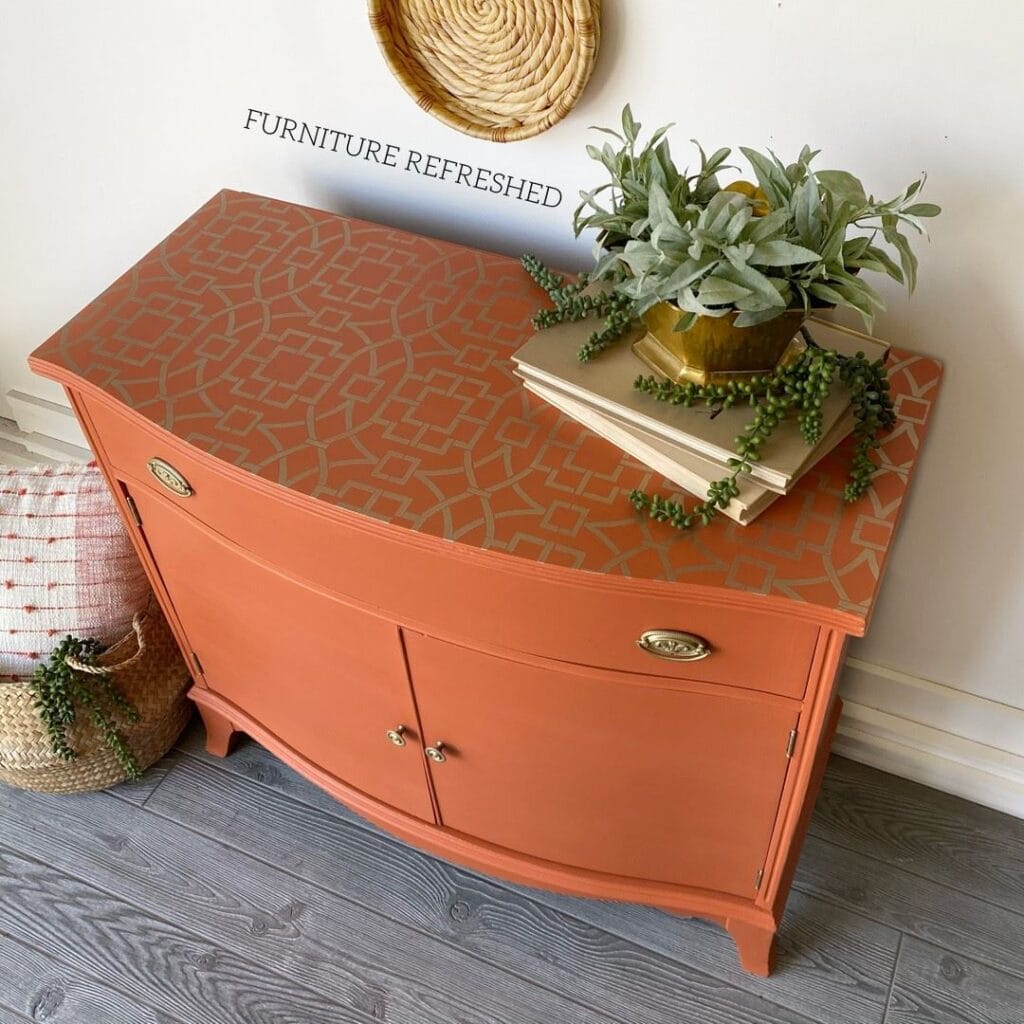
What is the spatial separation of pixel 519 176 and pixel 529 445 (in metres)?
0.36

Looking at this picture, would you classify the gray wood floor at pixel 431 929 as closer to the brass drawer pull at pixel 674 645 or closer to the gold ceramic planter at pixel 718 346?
the brass drawer pull at pixel 674 645

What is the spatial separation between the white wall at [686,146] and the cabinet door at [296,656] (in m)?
0.46

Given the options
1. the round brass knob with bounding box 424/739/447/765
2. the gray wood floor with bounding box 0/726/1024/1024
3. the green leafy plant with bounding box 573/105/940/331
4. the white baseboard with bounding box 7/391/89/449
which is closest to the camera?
the green leafy plant with bounding box 573/105/940/331

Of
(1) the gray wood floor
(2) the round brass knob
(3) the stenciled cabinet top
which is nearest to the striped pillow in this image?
(1) the gray wood floor

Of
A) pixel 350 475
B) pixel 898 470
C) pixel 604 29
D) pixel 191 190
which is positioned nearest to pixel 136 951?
pixel 350 475

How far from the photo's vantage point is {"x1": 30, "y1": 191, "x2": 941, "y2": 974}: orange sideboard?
843 millimetres

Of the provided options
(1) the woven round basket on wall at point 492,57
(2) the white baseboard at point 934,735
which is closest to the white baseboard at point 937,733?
(2) the white baseboard at point 934,735

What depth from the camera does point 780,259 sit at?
0.77 m

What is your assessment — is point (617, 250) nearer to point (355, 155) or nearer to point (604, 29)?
point (604, 29)

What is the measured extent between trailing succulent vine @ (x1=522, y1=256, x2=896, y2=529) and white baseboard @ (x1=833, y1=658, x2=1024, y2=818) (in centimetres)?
58

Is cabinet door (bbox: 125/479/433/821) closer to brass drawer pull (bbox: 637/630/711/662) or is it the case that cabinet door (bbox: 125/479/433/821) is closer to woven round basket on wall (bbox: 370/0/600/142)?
brass drawer pull (bbox: 637/630/711/662)

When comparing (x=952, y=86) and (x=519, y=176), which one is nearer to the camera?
(x=952, y=86)

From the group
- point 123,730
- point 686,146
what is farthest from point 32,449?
point 686,146

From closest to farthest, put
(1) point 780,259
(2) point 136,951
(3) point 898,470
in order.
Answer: (1) point 780,259, (3) point 898,470, (2) point 136,951
